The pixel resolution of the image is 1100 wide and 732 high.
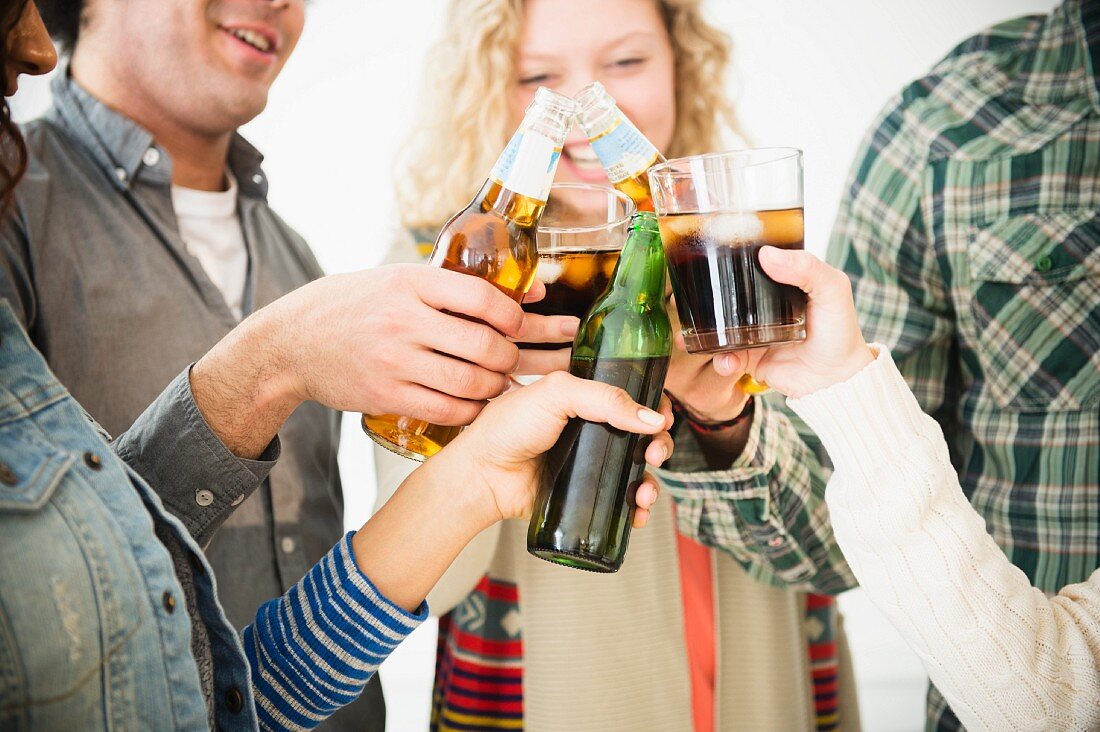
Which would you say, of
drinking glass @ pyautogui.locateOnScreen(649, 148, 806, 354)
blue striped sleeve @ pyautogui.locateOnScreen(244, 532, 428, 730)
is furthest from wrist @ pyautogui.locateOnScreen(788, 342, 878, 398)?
blue striped sleeve @ pyautogui.locateOnScreen(244, 532, 428, 730)

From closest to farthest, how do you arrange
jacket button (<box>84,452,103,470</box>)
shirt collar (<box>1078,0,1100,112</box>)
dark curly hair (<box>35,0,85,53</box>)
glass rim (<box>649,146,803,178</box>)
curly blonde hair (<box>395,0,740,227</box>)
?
jacket button (<box>84,452,103,470</box>) → glass rim (<box>649,146,803,178</box>) → shirt collar (<box>1078,0,1100,112</box>) → dark curly hair (<box>35,0,85,53</box>) → curly blonde hair (<box>395,0,740,227</box>)

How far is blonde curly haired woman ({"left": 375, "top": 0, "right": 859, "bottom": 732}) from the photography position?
1.76m

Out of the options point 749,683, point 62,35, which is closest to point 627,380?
point 749,683

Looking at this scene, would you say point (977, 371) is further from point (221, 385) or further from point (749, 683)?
point (221, 385)

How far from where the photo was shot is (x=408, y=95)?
125 inches

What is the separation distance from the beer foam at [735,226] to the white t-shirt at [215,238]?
1.16m

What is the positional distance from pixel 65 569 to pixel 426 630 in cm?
274

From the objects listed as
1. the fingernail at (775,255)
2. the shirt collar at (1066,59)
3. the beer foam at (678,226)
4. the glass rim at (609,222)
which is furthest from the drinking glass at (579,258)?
the shirt collar at (1066,59)

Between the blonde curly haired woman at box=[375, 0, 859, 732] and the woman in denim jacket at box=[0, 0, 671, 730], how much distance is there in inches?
21.9

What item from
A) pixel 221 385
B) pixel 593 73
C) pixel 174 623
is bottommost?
pixel 174 623

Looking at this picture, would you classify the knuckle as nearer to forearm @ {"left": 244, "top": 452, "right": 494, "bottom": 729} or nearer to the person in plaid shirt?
forearm @ {"left": 244, "top": 452, "right": 494, "bottom": 729}

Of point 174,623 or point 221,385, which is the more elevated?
point 221,385

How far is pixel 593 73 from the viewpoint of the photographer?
1.91m

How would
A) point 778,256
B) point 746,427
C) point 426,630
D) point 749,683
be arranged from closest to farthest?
point 778,256 < point 746,427 < point 749,683 < point 426,630
